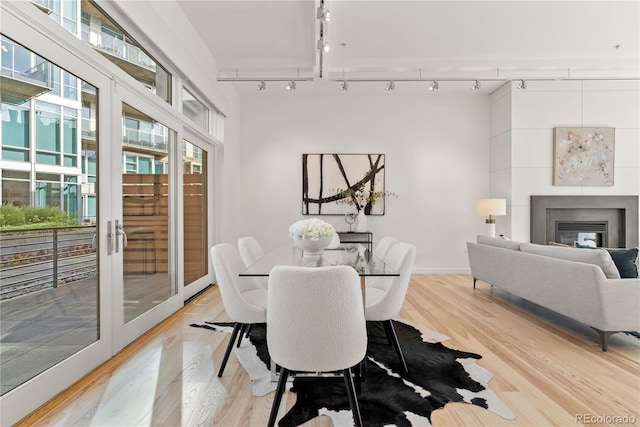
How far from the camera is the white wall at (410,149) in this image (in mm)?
5617

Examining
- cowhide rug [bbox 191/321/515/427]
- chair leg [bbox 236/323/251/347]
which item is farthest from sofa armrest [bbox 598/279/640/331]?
chair leg [bbox 236/323/251/347]

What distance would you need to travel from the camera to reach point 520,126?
5070mm

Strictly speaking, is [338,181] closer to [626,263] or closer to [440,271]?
[440,271]

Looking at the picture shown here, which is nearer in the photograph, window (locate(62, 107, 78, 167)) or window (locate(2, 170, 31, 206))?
window (locate(2, 170, 31, 206))

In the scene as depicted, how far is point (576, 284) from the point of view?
2.71 meters

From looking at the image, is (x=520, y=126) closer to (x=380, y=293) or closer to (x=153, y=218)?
(x=380, y=293)

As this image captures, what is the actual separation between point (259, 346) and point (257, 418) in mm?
925

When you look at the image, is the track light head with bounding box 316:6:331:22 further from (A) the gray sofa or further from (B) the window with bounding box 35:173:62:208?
(A) the gray sofa

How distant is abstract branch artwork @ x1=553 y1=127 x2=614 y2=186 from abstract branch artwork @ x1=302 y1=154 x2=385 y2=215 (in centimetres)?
267

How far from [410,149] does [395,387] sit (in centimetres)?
438

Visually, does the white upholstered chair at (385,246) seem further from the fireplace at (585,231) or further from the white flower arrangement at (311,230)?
the fireplace at (585,231)

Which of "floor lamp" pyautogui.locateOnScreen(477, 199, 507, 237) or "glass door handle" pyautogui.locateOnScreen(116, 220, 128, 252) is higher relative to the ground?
"floor lamp" pyautogui.locateOnScreen(477, 199, 507, 237)

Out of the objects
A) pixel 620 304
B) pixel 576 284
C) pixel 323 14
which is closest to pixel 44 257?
pixel 323 14

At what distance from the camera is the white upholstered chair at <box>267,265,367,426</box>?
4.54ft
